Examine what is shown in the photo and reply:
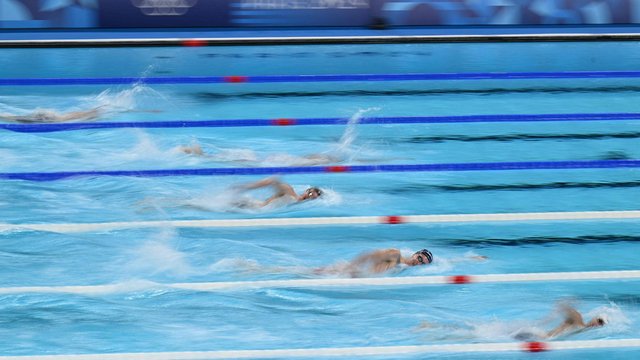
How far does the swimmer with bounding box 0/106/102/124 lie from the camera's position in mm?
5344

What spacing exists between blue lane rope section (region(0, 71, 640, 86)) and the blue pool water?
0.15 feet

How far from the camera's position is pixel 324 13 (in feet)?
19.7

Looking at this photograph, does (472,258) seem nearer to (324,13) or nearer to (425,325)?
(425,325)

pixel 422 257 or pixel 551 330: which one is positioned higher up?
pixel 422 257

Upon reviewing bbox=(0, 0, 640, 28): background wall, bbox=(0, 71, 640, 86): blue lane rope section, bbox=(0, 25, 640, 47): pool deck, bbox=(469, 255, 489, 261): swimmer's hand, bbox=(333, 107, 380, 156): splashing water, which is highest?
bbox=(0, 0, 640, 28): background wall

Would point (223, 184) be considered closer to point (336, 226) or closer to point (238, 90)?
point (336, 226)

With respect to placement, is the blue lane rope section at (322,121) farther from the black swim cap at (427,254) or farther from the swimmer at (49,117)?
the black swim cap at (427,254)

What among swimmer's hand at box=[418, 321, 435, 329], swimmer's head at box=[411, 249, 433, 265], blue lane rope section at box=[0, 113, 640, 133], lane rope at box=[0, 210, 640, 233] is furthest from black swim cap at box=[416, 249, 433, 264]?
blue lane rope section at box=[0, 113, 640, 133]

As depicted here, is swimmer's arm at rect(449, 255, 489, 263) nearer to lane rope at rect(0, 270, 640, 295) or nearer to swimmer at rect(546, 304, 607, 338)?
lane rope at rect(0, 270, 640, 295)

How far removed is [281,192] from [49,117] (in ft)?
4.79

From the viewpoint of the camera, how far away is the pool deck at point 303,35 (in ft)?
19.3

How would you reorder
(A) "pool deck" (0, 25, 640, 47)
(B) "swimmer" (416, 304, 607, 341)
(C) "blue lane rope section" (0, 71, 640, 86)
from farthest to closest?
(A) "pool deck" (0, 25, 640, 47) → (C) "blue lane rope section" (0, 71, 640, 86) → (B) "swimmer" (416, 304, 607, 341)

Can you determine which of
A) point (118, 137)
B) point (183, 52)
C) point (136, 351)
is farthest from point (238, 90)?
point (136, 351)

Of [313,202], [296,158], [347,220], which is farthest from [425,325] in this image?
[296,158]
